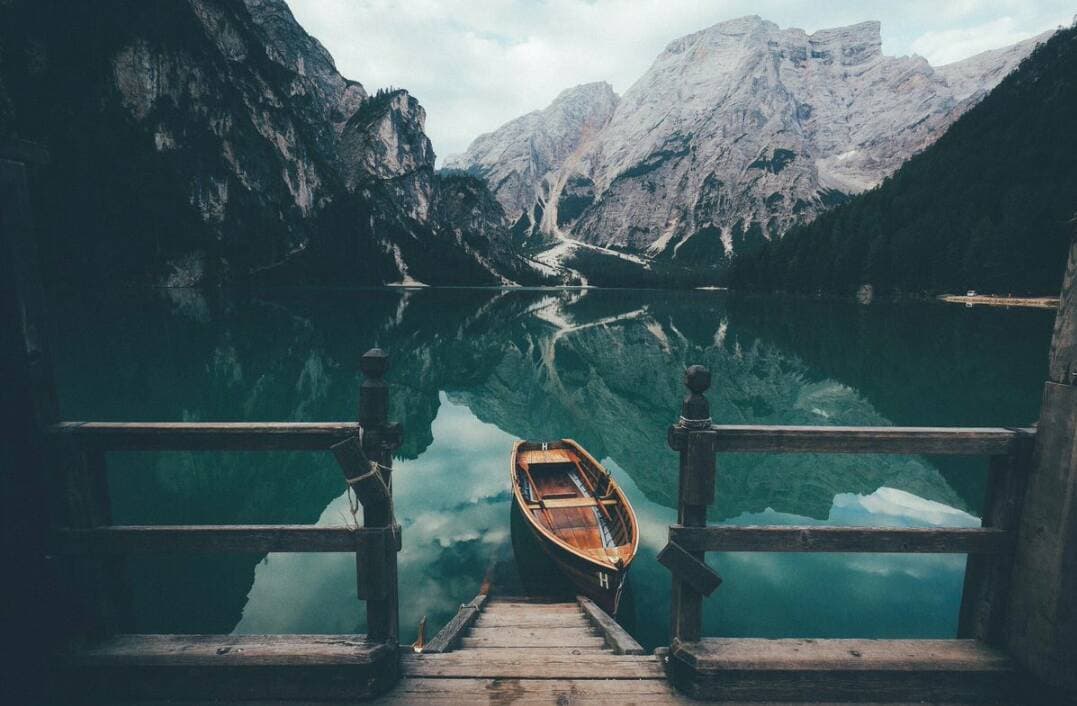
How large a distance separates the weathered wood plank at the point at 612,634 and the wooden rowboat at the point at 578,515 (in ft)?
2.41

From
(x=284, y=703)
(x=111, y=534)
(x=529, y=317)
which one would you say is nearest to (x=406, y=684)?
(x=284, y=703)

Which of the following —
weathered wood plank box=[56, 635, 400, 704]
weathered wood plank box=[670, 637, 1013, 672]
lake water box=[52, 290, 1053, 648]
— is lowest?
lake water box=[52, 290, 1053, 648]

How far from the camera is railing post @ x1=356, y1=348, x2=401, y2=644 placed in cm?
413

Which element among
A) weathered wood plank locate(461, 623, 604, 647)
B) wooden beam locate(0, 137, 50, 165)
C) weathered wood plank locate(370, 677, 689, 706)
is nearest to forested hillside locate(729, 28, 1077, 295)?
weathered wood plank locate(461, 623, 604, 647)

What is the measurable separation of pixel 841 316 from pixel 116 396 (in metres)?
88.9

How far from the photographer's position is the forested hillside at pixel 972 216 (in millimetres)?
86688

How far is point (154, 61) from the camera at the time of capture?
13100cm

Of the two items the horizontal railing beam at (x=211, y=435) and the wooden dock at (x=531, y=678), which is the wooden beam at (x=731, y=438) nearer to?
the horizontal railing beam at (x=211, y=435)

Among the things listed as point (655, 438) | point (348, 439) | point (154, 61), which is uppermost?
point (154, 61)

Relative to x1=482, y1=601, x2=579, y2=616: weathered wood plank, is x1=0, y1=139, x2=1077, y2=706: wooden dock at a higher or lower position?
higher

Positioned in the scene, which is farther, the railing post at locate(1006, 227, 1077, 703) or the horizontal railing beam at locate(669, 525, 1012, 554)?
the horizontal railing beam at locate(669, 525, 1012, 554)

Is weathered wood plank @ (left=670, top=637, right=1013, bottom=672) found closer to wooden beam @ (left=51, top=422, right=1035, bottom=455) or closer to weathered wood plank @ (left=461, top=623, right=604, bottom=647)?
wooden beam @ (left=51, top=422, right=1035, bottom=455)

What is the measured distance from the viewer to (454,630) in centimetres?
699

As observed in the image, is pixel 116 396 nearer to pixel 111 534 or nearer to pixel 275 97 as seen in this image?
pixel 111 534
